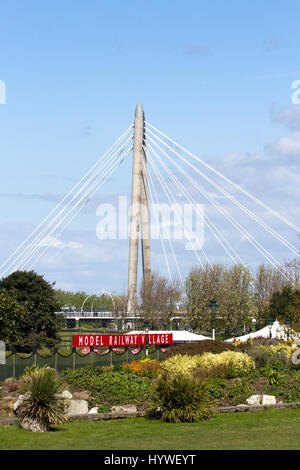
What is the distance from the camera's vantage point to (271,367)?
29328 millimetres

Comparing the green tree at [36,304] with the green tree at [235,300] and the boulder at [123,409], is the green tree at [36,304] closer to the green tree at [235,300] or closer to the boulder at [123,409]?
the green tree at [235,300]

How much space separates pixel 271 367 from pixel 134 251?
1601 inches

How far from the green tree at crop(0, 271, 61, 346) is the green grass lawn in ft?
137

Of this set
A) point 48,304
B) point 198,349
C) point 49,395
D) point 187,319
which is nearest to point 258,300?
point 187,319

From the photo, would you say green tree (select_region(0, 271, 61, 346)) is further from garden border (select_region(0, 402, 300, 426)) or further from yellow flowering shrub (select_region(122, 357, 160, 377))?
garden border (select_region(0, 402, 300, 426))

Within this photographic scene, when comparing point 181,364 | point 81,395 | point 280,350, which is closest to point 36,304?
point 280,350

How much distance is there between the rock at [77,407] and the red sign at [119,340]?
53.4 feet

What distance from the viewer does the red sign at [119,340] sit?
40.7 meters

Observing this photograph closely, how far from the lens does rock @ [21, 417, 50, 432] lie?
19734 mm

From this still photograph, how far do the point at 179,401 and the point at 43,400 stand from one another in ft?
14.6

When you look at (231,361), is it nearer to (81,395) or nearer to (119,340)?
(81,395)

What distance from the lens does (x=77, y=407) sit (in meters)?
23.1

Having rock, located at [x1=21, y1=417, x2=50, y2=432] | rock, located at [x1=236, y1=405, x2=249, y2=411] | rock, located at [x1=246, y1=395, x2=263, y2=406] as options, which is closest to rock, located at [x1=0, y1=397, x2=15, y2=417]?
rock, located at [x1=21, y1=417, x2=50, y2=432]

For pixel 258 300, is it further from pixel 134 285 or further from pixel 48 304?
pixel 48 304
